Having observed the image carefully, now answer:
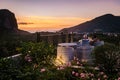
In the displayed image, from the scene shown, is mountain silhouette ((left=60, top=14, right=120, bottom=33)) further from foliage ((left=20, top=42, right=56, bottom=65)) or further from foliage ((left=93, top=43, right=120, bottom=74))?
foliage ((left=93, top=43, right=120, bottom=74))

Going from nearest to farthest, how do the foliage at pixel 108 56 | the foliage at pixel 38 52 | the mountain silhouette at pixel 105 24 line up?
the foliage at pixel 108 56
the foliage at pixel 38 52
the mountain silhouette at pixel 105 24

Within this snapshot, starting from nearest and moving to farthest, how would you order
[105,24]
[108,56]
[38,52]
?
[108,56]
[38,52]
[105,24]

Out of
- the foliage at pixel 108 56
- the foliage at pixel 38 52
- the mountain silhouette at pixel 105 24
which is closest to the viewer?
the foliage at pixel 108 56

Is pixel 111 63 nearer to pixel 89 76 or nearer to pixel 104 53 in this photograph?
pixel 104 53

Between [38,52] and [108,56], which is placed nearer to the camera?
[108,56]

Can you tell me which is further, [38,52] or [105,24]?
[105,24]

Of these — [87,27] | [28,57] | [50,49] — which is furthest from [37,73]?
[87,27]

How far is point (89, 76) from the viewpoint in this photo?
884 cm

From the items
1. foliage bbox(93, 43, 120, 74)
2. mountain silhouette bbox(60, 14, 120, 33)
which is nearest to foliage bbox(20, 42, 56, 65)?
foliage bbox(93, 43, 120, 74)

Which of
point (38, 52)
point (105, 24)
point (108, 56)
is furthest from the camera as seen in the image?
point (105, 24)

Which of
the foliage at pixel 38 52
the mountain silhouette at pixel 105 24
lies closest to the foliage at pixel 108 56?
the foliage at pixel 38 52

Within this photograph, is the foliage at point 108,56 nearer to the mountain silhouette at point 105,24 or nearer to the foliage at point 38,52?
the foliage at point 38,52

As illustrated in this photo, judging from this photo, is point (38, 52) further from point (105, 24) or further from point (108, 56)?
point (105, 24)

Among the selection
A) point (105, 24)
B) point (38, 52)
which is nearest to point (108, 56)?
point (38, 52)
